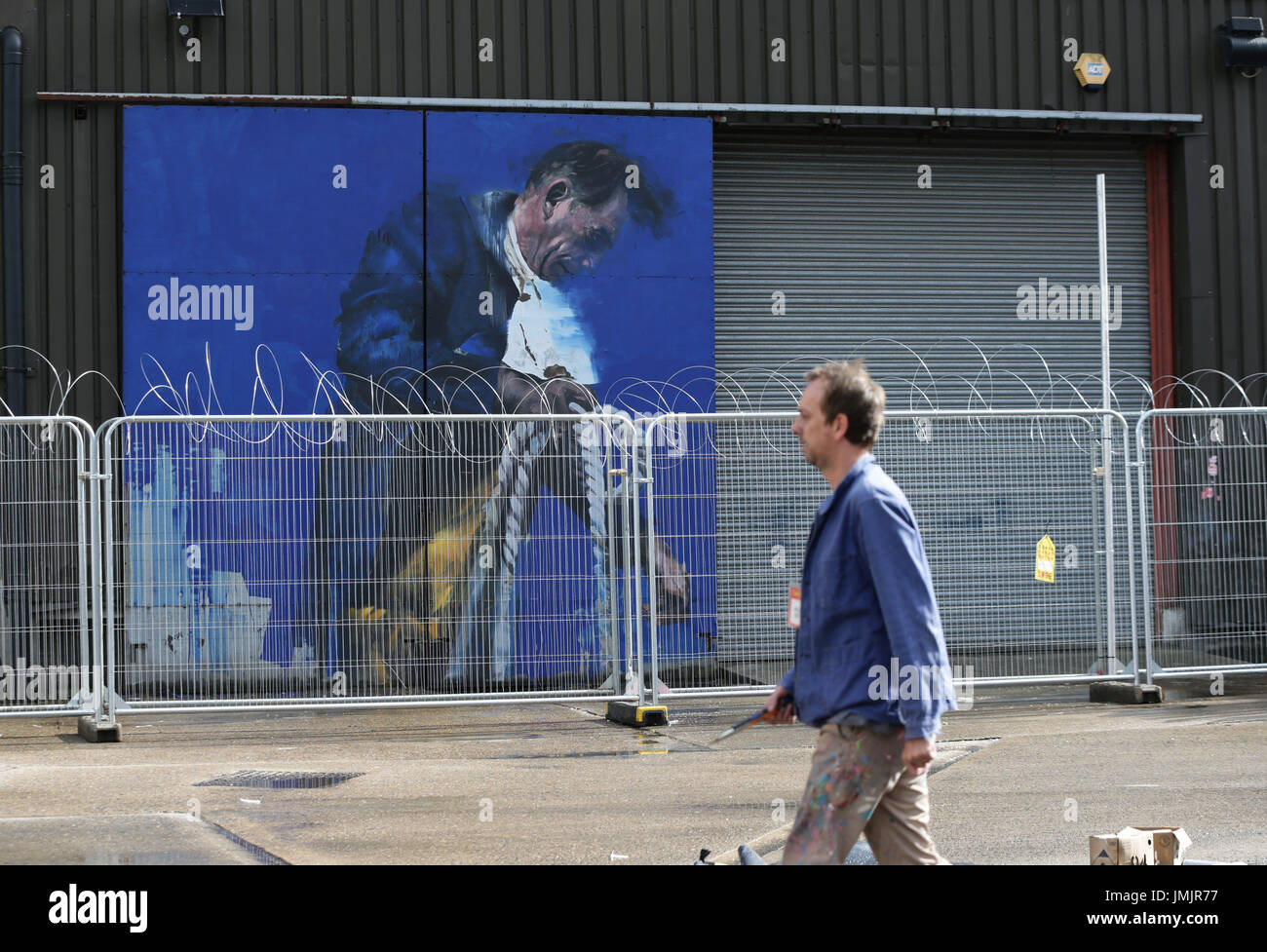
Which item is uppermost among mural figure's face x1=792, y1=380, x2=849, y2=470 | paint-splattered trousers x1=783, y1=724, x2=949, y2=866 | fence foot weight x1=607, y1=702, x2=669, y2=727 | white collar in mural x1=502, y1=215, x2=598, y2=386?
white collar in mural x1=502, y1=215, x2=598, y2=386

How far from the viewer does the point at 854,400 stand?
4.47 metres

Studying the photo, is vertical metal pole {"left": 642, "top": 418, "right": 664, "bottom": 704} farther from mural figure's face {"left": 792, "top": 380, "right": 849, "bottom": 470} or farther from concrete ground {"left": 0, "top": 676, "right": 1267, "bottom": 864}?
mural figure's face {"left": 792, "top": 380, "right": 849, "bottom": 470}

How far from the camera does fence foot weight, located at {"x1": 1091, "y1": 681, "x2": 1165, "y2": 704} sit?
455 inches

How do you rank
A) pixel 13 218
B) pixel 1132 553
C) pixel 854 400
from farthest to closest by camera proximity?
pixel 13 218 < pixel 1132 553 < pixel 854 400

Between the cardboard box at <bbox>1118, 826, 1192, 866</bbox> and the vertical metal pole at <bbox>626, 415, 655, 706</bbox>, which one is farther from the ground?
the vertical metal pole at <bbox>626, 415, 655, 706</bbox>

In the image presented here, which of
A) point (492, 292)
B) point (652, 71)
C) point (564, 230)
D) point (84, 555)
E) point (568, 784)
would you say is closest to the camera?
point (568, 784)

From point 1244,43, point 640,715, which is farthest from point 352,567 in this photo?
point 1244,43

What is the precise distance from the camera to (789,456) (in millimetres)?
11617

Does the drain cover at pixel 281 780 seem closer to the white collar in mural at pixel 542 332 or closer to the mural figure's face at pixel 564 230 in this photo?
the white collar in mural at pixel 542 332

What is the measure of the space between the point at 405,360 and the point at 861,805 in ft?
32.3

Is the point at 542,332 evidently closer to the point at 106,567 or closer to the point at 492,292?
the point at 492,292

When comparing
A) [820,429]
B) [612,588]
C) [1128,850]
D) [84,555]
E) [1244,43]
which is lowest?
[1128,850]

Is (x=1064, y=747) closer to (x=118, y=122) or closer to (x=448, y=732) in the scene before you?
(x=448, y=732)

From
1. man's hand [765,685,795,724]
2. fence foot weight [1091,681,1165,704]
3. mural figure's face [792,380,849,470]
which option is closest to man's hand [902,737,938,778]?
man's hand [765,685,795,724]
